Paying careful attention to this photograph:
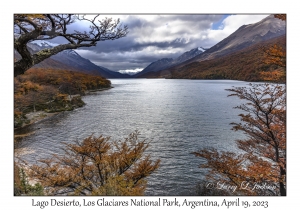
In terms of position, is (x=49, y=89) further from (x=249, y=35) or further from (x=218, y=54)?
(x=249, y=35)

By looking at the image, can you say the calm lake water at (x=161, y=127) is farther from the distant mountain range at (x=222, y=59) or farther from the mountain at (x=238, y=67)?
the distant mountain range at (x=222, y=59)

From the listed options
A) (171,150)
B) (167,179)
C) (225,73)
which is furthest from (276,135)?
(225,73)

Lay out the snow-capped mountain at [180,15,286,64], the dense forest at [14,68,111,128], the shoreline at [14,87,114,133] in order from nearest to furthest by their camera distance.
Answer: the snow-capped mountain at [180,15,286,64], the dense forest at [14,68,111,128], the shoreline at [14,87,114,133]

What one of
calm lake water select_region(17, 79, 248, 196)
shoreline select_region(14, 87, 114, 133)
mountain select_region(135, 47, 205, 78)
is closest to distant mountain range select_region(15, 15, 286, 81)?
mountain select_region(135, 47, 205, 78)

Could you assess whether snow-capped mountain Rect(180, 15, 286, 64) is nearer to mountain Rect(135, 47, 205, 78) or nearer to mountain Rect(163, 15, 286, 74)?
mountain Rect(163, 15, 286, 74)

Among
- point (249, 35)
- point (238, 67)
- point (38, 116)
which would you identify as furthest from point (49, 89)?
point (249, 35)

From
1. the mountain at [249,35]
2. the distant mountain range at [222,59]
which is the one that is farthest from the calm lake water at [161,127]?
the mountain at [249,35]
